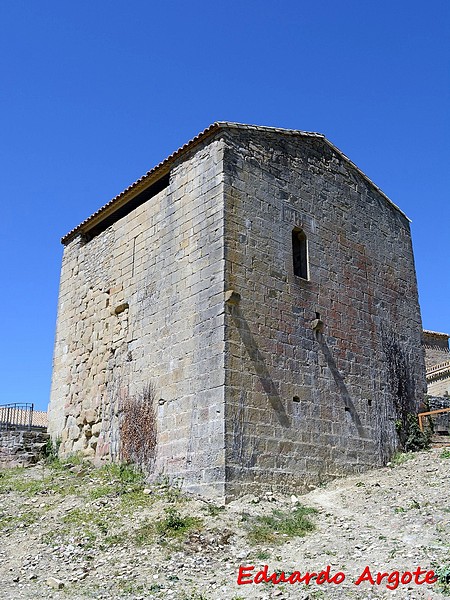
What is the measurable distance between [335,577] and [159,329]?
612 centimetres

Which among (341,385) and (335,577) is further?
(341,385)

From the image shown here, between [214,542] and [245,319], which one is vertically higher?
[245,319]

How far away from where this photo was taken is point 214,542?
28.7ft

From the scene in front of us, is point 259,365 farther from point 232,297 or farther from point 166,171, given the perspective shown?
point 166,171

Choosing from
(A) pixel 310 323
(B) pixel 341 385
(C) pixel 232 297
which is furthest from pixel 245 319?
(B) pixel 341 385

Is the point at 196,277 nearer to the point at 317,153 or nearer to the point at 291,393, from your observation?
the point at 291,393

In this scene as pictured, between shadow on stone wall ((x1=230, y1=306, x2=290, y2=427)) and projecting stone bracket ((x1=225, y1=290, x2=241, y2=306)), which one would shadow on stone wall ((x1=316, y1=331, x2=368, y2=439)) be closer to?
shadow on stone wall ((x1=230, y1=306, x2=290, y2=427))

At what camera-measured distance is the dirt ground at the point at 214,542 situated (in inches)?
290

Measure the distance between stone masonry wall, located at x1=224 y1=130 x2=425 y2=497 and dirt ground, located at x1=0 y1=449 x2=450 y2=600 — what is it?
815 millimetres

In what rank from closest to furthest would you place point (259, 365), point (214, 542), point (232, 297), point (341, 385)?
point (214, 542) < point (232, 297) < point (259, 365) < point (341, 385)

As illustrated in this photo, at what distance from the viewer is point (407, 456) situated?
13539 mm

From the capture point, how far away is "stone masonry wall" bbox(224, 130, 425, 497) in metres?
11.0

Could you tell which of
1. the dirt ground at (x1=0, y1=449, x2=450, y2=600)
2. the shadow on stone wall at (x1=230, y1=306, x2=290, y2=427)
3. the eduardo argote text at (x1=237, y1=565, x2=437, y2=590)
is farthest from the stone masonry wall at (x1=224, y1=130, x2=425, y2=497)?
the eduardo argote text at (x1=237, y1=565, x2=437, y2=590)

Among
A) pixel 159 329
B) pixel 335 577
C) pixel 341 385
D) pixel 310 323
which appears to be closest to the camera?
pixel 335 577
